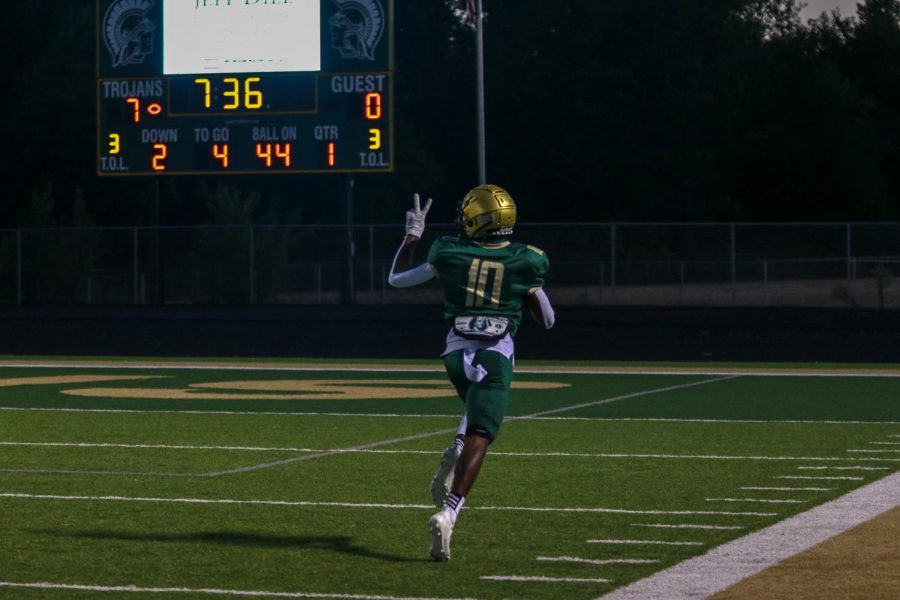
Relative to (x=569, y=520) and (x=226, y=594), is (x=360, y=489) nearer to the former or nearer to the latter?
(x=569, y=520)

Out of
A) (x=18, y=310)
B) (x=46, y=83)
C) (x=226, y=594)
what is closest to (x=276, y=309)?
(x=18, y=310)

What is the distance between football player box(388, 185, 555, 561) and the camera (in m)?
7.20

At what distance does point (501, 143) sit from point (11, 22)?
16848mm

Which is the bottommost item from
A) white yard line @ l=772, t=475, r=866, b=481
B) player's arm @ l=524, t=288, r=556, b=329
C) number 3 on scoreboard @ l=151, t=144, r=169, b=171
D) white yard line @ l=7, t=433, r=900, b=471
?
white yard line @ l=772, t=475, r=866, b=481

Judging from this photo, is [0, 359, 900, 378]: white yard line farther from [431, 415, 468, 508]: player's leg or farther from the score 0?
[431, 415, 468, 508]: player's leg

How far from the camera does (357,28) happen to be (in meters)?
23.9

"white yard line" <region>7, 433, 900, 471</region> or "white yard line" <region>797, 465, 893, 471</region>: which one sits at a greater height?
"white yard line" <region>7, 433, 900, 471</region>

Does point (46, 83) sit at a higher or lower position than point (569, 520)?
higher

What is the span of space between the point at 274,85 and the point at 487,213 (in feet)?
55.9

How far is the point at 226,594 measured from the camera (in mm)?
6238

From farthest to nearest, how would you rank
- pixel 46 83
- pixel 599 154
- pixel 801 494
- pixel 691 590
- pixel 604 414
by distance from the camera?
pixel 599 154
pixel 46 83
pixel 604 414
pixel 801 494
pixel 691 590

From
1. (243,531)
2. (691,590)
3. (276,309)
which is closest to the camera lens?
(691,590)

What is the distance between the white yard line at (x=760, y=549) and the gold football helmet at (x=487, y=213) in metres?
1.63

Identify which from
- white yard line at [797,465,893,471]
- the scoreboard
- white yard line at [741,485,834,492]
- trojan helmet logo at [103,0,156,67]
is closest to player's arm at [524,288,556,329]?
white yard line at [741,485,834,492]
